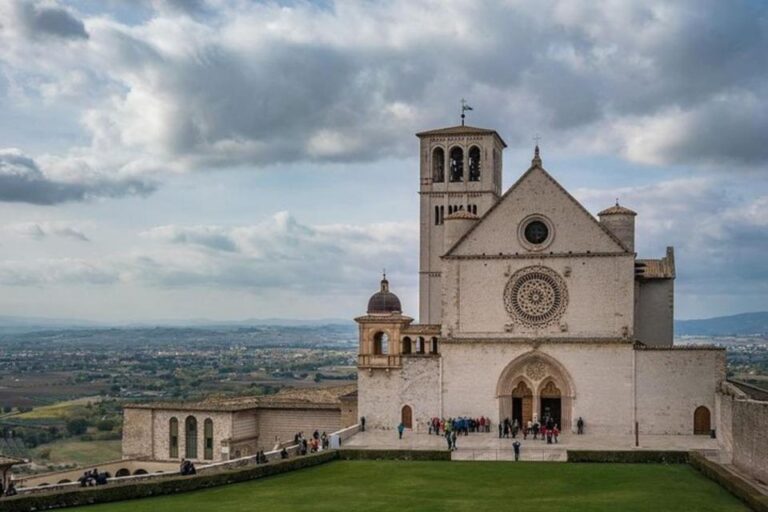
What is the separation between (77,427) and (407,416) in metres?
65.0

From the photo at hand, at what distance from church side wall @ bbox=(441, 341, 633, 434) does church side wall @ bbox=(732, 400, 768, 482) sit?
36.7ft

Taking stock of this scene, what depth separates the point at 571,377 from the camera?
5144cm

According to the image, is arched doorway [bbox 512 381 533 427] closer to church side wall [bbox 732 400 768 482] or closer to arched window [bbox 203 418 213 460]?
church side wall [bbox 732 400 768 482]

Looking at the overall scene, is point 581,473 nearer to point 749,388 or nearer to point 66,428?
point 749,388

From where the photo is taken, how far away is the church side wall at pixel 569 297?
51000mm

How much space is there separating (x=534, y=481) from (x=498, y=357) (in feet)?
50.4

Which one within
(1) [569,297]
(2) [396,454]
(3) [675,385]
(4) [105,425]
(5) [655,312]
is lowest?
(4) [105,425]

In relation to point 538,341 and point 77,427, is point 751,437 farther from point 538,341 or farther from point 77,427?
point 77,427

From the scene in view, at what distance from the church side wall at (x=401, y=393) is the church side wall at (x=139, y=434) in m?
11.6

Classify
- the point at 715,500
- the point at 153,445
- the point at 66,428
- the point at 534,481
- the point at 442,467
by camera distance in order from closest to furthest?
the point at 715,500, the point at 534,481, the point at 442,467, the point at 153,445, the point at 66,428

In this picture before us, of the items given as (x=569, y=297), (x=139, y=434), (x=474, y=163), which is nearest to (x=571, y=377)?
(x=569, y=297)

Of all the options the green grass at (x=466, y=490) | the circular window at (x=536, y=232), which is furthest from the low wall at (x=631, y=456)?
the circular window at (x=536, y=232)

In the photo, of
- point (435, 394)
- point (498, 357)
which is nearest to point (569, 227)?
point (498, 357)

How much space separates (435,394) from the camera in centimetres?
5288
